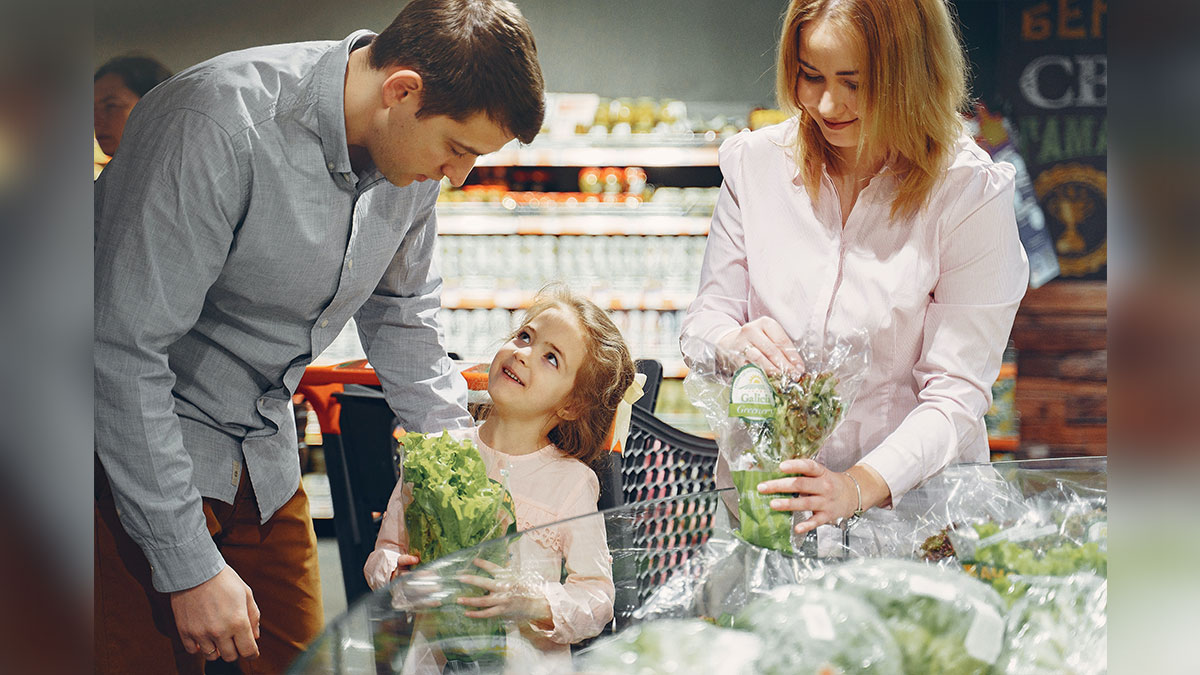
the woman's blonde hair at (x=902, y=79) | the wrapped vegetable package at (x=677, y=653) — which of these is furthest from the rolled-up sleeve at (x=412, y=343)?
the wrapped vegetable package at (x=677, y=653)

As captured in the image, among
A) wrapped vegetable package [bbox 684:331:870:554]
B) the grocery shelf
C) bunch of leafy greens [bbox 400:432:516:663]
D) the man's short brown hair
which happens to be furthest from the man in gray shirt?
the grocery shelf

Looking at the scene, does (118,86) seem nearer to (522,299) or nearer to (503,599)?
(503,599)

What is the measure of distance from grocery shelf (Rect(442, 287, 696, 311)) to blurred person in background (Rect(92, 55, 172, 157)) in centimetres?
255

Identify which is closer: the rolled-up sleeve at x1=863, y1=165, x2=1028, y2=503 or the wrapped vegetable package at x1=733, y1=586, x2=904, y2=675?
the wrapped vegetable package at x1=733, y1=586, x2=904, y2=675

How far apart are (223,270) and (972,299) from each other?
48.1 inches

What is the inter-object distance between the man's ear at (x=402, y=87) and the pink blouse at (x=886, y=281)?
58cm

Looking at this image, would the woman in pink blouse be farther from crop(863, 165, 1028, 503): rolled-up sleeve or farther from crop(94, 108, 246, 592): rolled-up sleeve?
crop(94, 108, 246, 592): rolled-up sleeve

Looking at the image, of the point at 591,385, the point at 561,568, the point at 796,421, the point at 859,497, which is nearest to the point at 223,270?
the point at 591,385

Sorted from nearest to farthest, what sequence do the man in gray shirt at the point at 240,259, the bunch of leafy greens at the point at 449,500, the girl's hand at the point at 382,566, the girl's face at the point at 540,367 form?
the bunch of leafy greens at the point at 449,500 → the man in gray shirt at the point at 240,259 → the girl's hand at the point at 382,566 → the girl's face at the point at 540,367

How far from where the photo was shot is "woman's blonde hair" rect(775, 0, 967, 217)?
147cm

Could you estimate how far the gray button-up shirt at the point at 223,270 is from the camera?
4.72 ft

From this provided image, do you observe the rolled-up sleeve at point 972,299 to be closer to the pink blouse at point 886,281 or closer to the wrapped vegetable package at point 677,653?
the pink blouse at point 886,281

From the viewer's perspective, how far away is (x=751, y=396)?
1.20m
